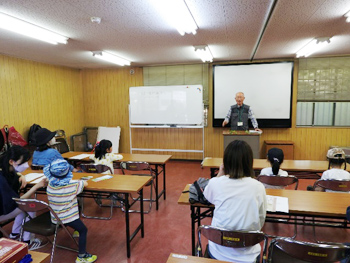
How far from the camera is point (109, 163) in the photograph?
364 centimetres

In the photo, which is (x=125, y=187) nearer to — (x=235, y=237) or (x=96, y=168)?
(x=96, y=168)

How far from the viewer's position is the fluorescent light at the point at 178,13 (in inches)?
99.8

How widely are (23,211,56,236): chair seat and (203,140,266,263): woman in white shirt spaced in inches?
62.2

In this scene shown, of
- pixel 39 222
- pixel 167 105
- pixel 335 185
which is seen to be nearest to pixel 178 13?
pixel 335 185

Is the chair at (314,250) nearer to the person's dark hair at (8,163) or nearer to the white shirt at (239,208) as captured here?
the white shirt at (239,208)

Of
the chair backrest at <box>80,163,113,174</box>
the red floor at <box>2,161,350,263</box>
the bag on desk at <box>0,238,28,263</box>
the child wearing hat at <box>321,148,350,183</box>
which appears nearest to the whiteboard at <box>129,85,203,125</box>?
the red floor at <box>2,161,350,263</box>

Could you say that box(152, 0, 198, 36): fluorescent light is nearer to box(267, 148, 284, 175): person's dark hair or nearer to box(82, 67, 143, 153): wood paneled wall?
box(267, 148, 284, 175): person's dark hair

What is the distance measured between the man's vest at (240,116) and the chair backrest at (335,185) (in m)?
3.08

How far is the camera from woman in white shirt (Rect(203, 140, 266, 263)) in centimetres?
158

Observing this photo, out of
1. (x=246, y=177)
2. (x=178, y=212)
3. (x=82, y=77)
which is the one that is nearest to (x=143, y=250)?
(x=178, y=212)

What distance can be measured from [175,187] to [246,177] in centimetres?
322

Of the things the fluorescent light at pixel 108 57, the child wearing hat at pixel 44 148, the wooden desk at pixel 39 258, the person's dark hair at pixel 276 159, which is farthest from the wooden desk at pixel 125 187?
the fluorescent light at pixel 108 57

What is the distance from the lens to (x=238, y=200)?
1578mm

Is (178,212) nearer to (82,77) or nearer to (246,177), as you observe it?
(246,177)
